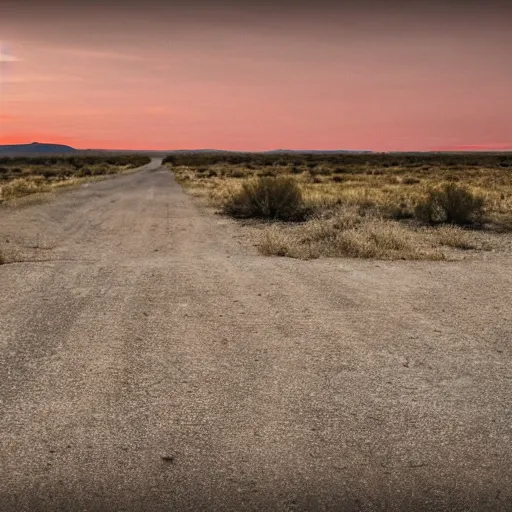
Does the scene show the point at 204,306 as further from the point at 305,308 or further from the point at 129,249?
the point at 129,249

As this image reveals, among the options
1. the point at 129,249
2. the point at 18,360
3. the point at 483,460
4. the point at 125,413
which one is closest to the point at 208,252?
the point at 129,249

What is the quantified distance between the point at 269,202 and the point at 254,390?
14.6 metres

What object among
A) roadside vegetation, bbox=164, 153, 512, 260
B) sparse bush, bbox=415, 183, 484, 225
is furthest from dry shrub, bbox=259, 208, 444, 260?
sparse bush, bbox=415, 183, 484, 225

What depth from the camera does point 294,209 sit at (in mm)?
18922

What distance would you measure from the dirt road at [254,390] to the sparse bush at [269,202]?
373 inches

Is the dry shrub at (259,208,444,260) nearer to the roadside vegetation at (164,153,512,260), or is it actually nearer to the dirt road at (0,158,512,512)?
the roadside vegetation at (164,153,512,260)

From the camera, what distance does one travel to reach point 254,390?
473 centimetres

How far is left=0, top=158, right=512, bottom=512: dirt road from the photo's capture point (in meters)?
3.47

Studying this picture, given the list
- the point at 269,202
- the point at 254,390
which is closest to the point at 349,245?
the point at 254,390

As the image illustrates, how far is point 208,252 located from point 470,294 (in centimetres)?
514

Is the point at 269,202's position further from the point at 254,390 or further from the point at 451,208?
the point at 254,390

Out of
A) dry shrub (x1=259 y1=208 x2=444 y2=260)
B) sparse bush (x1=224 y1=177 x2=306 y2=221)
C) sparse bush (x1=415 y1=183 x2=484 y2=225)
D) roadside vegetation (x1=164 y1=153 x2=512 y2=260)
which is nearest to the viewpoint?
dry shrub (x1=259 y1=208 x2=444 y2=260)

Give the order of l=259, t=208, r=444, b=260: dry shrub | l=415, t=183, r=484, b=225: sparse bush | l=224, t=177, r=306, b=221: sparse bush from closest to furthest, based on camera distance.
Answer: l=259, t=208, r=444, b=260: dry shrub < l=415, t=183, r=484, b=225: sparse bush < l=224, t=177, r=306, b=221: sparse bush

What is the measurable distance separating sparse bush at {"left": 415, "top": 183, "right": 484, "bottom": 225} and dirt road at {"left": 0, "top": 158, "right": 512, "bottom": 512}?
8.31 m
